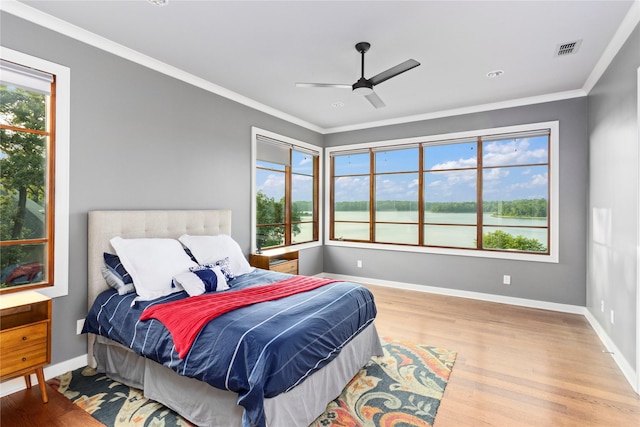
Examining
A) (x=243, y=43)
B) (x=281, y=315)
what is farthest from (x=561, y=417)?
(x=243, y=43)

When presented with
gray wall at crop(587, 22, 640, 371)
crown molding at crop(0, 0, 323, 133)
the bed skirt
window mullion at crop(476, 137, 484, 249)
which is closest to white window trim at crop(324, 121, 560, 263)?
window mullion at crop(476, 137, 484, 249)

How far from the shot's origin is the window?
4.87m

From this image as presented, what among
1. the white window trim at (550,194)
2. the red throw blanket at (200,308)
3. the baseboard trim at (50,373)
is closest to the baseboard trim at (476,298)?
the baseboard trim at (50,373)

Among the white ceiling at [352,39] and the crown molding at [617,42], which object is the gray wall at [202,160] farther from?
the white ceiling at [352,39]

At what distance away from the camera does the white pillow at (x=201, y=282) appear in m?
2.67

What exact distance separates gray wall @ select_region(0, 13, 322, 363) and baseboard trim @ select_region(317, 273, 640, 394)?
264cm

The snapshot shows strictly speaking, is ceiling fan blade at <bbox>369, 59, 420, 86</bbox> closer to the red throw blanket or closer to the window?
the red throw blanket

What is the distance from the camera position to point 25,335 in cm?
214

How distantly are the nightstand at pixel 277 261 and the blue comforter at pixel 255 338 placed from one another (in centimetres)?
168

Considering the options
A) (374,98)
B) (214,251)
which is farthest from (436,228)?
(214,251)

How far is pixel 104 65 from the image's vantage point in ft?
9.69

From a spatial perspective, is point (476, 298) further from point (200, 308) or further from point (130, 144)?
point (130, 144)

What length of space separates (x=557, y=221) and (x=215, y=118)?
15.2ft

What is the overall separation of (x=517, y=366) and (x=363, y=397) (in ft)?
4.89
